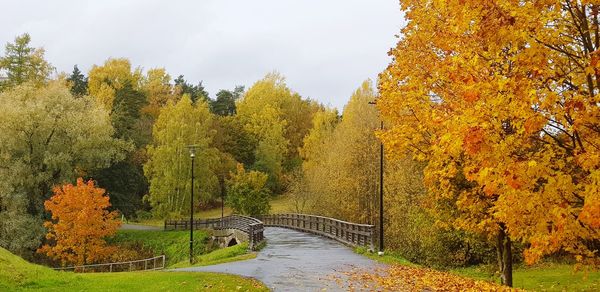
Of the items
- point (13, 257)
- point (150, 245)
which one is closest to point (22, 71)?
point (150, 245)

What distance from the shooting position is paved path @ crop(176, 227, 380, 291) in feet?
47.0

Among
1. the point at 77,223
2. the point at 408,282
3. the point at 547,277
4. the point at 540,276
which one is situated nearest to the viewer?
the point at 408,282

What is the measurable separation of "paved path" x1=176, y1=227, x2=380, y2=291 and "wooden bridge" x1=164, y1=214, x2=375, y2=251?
2.63 feet

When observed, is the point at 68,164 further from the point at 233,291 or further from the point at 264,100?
the point at 264,100

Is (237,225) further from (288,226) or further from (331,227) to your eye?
(331,227)

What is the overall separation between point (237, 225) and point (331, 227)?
1064 cm

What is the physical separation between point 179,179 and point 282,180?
21.2 metres

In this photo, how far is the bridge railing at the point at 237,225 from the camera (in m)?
27.7

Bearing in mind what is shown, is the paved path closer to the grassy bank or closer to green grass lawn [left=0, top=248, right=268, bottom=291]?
green grass lawn [left=0, top=248, right=268, bottom=291]

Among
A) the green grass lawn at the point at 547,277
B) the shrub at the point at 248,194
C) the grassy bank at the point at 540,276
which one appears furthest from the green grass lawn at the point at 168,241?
the green grass lawn at the point at 547,277

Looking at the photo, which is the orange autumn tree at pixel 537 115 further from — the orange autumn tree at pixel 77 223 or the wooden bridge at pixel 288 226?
the orange autumn tree at pixel 77 223

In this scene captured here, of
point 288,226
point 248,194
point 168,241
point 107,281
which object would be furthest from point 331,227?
point 248,194

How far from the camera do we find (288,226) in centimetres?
4319

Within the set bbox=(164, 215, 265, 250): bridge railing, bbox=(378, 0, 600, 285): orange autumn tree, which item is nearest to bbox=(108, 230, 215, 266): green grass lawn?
bbox=(164, 215, 265, 250): bridge railing
